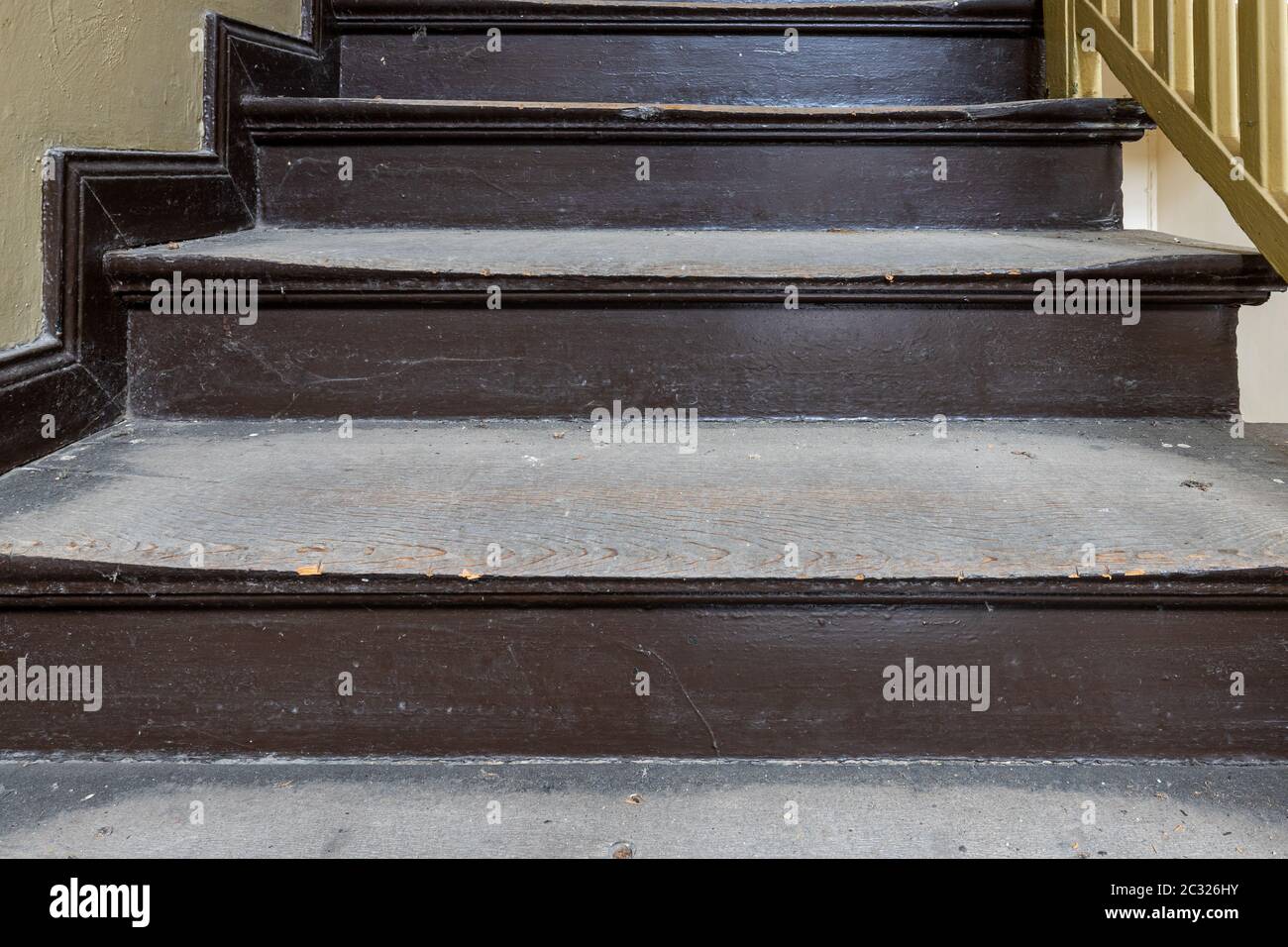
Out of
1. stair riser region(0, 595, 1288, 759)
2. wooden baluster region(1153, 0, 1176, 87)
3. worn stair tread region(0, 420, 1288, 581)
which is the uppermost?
wooden baluster region(1153, 0, 1176, 87)

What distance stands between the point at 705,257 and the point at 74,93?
67 centimetres

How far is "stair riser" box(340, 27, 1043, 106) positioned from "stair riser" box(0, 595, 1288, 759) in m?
1.00

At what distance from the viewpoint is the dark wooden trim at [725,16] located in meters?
1.37

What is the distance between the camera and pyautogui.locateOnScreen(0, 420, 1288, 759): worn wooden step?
25.7 inches

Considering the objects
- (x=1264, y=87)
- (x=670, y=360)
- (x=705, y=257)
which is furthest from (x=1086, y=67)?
(x=670, y=360)

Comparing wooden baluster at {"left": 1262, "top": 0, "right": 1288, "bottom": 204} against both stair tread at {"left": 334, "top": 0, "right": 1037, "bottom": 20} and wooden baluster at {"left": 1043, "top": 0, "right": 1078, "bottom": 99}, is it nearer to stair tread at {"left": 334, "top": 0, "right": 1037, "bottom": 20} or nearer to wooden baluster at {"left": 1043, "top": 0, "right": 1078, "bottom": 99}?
wooden baluster at {"left": 1043, "top": 0, "right": 1078, "bottom": 99}

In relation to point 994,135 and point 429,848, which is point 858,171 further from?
point 429,848

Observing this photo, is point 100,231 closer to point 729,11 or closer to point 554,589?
point 554,589

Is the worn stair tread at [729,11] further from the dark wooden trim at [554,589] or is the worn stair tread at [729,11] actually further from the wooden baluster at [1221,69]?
the dark wooden trim at [554,589]

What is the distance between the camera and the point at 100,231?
0.92m

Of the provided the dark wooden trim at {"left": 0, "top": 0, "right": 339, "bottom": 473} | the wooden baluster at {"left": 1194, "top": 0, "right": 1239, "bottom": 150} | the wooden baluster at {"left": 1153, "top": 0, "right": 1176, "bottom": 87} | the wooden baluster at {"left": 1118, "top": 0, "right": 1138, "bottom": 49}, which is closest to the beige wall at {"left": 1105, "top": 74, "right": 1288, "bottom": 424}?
the wooden baluster at {"left": 1118, "top": 0, "right": 1138, "bottom": 49}

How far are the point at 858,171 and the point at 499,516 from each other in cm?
76

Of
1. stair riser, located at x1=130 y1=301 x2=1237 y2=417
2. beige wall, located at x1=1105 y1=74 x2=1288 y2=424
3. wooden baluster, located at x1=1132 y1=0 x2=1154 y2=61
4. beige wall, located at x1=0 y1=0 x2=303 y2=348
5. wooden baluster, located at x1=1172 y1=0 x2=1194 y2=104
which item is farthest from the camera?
beige wall, located at x1=1105 y1=74 x2=1288 y2=424
